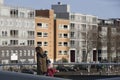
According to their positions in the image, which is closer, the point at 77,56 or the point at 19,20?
the point at 19,20

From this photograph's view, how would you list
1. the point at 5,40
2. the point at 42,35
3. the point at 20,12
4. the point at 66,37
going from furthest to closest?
the point at 66,37 < the point at 42,35 < the point at 20,12 < the point at 5,40

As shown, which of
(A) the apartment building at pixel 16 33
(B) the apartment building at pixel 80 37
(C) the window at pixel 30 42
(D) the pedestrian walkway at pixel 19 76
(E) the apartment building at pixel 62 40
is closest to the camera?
(D) the pedestrian walkway at pixel 19 76

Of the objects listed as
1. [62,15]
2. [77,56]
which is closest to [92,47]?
[77,56]

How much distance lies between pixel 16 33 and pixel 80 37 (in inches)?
1135

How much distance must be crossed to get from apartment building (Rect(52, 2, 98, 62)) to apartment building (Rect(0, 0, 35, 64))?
1862 cm

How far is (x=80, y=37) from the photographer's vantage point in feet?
397

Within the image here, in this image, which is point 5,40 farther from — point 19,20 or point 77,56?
point 77,56

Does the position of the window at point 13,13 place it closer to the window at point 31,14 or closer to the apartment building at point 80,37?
the window at point 31,14

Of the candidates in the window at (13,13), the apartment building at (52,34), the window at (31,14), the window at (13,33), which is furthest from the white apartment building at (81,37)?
the window at (13,33)

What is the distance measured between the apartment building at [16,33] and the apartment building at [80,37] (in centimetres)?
1862

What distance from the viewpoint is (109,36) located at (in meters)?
124

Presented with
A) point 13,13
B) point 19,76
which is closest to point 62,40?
point 13,13

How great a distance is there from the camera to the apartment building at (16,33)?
9294 cm

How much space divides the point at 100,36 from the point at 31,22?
86.2 feet
